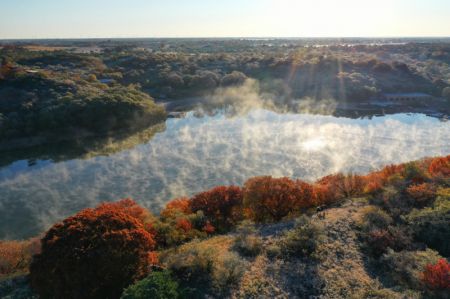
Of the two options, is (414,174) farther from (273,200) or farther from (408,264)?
(408,264)

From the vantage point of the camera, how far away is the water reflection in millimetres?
39059

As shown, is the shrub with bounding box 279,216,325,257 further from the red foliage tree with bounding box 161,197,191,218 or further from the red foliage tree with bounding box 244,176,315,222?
the red foliage tree with bounding box 161,197,191,218

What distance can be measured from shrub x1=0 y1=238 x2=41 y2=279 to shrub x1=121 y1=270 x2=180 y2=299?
922 centimetres

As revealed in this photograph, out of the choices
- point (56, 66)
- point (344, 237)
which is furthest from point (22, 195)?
point (56, 66)

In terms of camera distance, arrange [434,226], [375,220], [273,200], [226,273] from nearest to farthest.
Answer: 1. [226,273]
2. [434,226]
3. [375,220]
4. [273,200]

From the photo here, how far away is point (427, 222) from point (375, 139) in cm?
3766

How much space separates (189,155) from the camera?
170 feet

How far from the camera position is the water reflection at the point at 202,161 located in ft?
128

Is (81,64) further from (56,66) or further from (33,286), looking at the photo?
(33,286)

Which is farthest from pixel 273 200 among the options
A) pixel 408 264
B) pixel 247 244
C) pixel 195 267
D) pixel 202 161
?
pixel 202 161

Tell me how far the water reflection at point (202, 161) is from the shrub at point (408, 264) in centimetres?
2241

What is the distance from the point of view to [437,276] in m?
17.2

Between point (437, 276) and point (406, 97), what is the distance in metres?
83.9

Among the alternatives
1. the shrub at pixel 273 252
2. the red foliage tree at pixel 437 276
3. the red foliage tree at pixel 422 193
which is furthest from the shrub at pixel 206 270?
the red foliage tree at pixel 422 193
